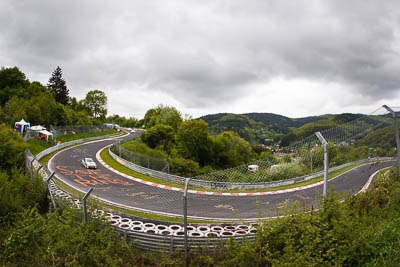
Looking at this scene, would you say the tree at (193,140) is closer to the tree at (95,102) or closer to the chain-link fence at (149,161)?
the chain-link fence at (149,161)

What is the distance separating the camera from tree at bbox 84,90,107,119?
7356 cm

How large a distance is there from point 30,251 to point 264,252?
5.56 m

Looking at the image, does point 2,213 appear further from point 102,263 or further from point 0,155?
point 0,155

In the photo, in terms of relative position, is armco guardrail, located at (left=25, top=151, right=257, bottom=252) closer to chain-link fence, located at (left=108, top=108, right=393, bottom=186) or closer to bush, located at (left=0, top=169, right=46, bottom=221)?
bush, located at (left=0, top=169, right=46, bottom=221)

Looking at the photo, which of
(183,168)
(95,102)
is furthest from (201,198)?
(95,102)

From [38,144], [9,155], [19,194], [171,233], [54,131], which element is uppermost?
[54,131]

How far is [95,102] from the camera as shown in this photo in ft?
242

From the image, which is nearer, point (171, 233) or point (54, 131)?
point (171, 233)

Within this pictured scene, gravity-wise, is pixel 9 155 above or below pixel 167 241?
above

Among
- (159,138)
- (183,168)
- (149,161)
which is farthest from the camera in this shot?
(159,138)

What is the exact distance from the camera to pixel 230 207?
32.0ft

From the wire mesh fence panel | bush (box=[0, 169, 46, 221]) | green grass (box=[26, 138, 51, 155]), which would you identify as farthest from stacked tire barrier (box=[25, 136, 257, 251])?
the wire mesh fence panel

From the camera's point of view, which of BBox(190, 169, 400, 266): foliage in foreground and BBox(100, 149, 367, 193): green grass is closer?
BBox(190, 169, 400, 266): foliage in foreground

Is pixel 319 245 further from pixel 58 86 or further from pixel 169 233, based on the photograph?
pixel 58 86
